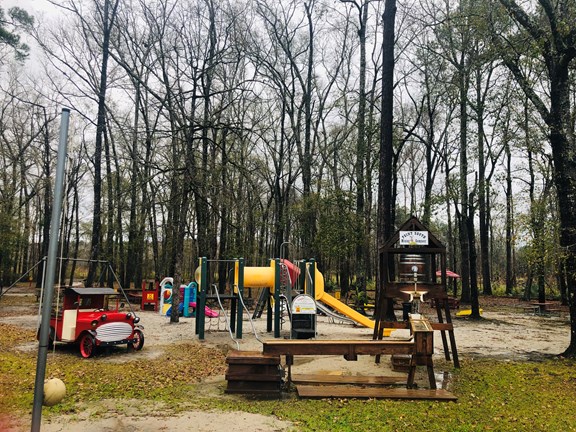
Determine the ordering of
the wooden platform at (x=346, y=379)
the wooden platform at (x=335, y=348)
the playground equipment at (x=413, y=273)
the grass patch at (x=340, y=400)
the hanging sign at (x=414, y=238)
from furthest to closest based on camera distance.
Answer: the hanging sign at (x=414, y=238) < the playground equipment at (x=413, y=273) < the wooden platform at (x=346, y=379) < the wooden platform at (x=335, y=348) < the grass patch at (x=340, y=400)

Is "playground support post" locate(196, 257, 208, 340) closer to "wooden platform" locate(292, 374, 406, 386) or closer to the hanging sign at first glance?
"wooden platform" locate(292, 374, 406, 386)

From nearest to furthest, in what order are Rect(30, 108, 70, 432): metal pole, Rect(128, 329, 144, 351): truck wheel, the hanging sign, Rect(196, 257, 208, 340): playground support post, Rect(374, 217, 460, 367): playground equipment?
Rect(30, 108, 70, 432): metal pole
Rect(374, 217, 460, 367): playground equipment
the hanging sign
Rect(128, 329, 144, 351): truck wheel
Rect(196, 257, 208, 340): playground support post

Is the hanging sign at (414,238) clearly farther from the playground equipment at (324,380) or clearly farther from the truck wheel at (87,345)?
the truck wheel at (87,345)

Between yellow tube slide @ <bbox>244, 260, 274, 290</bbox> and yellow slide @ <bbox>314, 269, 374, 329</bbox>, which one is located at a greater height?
yellow tube slide @ <bbox>244, 260, 274, 290</bbox>

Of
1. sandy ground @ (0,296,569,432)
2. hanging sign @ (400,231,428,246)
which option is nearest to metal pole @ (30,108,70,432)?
sandy ground @ (0,296,569,432)

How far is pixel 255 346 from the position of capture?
1077cm

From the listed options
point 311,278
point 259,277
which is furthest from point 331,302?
point 259,277

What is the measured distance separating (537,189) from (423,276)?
728 inches

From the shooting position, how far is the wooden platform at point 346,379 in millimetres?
7145

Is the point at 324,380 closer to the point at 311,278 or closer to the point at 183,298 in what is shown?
the point at 311,278

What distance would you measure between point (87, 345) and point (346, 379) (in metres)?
5.67

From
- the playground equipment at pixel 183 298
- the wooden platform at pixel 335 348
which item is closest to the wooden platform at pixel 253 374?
the wooden platform at pixel 335 348

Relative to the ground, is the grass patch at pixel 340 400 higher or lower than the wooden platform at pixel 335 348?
lower

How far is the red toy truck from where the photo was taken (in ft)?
Answer: 30.3
